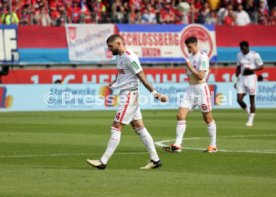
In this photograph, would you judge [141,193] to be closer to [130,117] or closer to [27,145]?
[130,117]

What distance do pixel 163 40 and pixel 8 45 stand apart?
24.4 feet

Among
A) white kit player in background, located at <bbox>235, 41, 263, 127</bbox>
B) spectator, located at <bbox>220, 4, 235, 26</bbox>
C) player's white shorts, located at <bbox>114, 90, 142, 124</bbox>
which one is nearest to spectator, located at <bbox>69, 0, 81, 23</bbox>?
spectator, located at <bbox>220, 4, 235, 26</bbox>

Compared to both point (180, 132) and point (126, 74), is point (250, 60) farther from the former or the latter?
point (126, 74)

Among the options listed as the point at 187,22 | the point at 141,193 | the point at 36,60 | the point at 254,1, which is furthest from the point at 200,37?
the point at 141,193

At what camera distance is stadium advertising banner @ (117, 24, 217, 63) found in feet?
136

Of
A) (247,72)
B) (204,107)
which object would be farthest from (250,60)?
(204,107)

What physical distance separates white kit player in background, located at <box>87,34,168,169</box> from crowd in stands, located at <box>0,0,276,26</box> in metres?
23.3

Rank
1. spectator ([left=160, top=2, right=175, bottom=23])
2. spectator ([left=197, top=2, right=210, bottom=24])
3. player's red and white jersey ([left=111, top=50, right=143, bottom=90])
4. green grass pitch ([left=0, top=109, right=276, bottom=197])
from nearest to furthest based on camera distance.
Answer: green grass pitch ([left=0, top=109, right=276, bottom=197])
player's red and white jersey ([left=111, top=50, right=143, bottom=90])
spectator ([left=160, top=2, right=175, bottom=23])
spectator ([left=197, top=2, right=210, bottom=24])

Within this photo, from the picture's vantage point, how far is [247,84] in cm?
2795

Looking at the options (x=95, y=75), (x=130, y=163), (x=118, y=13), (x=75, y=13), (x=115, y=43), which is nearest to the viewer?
(x=115, y=43)

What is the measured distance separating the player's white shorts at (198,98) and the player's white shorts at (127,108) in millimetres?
3731

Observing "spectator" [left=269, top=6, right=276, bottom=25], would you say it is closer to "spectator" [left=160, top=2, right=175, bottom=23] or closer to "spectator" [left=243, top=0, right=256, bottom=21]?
"spectator" [left=243, top=0, right=256, bottom=21]

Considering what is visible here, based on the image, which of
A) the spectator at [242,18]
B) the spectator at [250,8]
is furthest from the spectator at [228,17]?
the spectator at [250,8]

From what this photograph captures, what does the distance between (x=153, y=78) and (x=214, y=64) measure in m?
3.40
